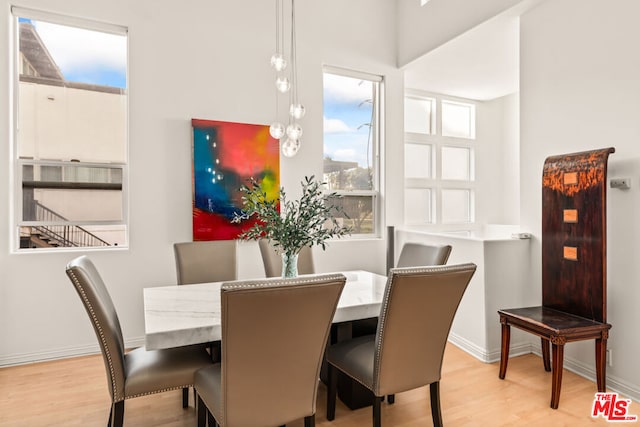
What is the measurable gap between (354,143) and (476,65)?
5.21 feet

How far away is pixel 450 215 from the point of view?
5262mm

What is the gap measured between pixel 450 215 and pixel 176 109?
12.1ft

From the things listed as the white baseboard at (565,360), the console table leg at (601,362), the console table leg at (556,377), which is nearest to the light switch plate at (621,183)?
the console table leg at (601,362)

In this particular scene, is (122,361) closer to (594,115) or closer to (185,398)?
(185,398)

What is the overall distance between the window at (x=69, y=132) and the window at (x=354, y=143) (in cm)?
208

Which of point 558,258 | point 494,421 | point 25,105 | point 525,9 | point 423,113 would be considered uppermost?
point 525,9

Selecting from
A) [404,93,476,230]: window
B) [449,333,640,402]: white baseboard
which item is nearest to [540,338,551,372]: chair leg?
[449,333,640,402]: white baseboard

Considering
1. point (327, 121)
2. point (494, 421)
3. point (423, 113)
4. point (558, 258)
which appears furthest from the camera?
point (423, 113)

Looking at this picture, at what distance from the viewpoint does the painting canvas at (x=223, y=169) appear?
357cm

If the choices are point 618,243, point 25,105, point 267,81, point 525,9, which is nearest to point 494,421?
point 618,243

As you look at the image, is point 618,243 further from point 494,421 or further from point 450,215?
point 450,215

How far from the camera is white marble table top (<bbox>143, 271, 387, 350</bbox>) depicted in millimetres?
1690

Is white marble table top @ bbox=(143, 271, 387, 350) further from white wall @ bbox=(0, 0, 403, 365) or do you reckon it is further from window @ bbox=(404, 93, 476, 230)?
window @ bbox=(404, 93, 476, 230)

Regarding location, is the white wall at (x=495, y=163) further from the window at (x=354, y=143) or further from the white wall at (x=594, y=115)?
the white wall at (x=594, y=115)
